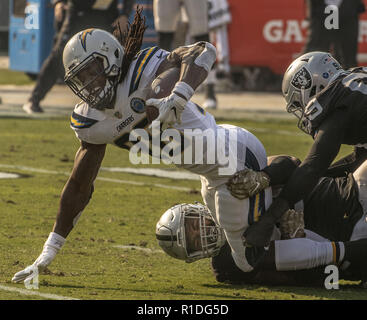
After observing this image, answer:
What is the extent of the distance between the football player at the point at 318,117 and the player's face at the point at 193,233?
0.29m

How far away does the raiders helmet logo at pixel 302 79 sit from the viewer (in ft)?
16.1

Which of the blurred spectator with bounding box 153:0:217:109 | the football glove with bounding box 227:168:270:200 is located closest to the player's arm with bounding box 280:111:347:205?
the football glove with bounding box 227:168:270:200

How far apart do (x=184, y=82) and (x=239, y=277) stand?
1.02 metres

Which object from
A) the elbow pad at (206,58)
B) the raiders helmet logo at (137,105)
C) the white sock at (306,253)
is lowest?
the white sock at (306,253)

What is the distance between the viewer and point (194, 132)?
15.3 feet

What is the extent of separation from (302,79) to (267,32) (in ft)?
28.5

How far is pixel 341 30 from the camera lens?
11.1 metres

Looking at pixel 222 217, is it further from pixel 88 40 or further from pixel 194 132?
pixel 88 40

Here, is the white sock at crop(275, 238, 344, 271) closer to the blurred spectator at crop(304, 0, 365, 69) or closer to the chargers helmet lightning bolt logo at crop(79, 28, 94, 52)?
the chargers helmet lightning bolt logo at crop(79, 28, 94, 52)

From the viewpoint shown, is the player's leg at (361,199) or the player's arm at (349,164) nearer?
the player's leg at (361,199)

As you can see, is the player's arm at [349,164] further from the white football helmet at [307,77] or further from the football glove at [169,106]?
the football glove at [169,106]

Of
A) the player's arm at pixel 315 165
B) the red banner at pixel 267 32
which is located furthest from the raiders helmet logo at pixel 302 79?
the red banner at pixel 267 32

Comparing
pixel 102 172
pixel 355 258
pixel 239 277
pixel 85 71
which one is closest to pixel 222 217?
pixel 239 277

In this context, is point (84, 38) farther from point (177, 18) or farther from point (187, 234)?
point (177, 18)
